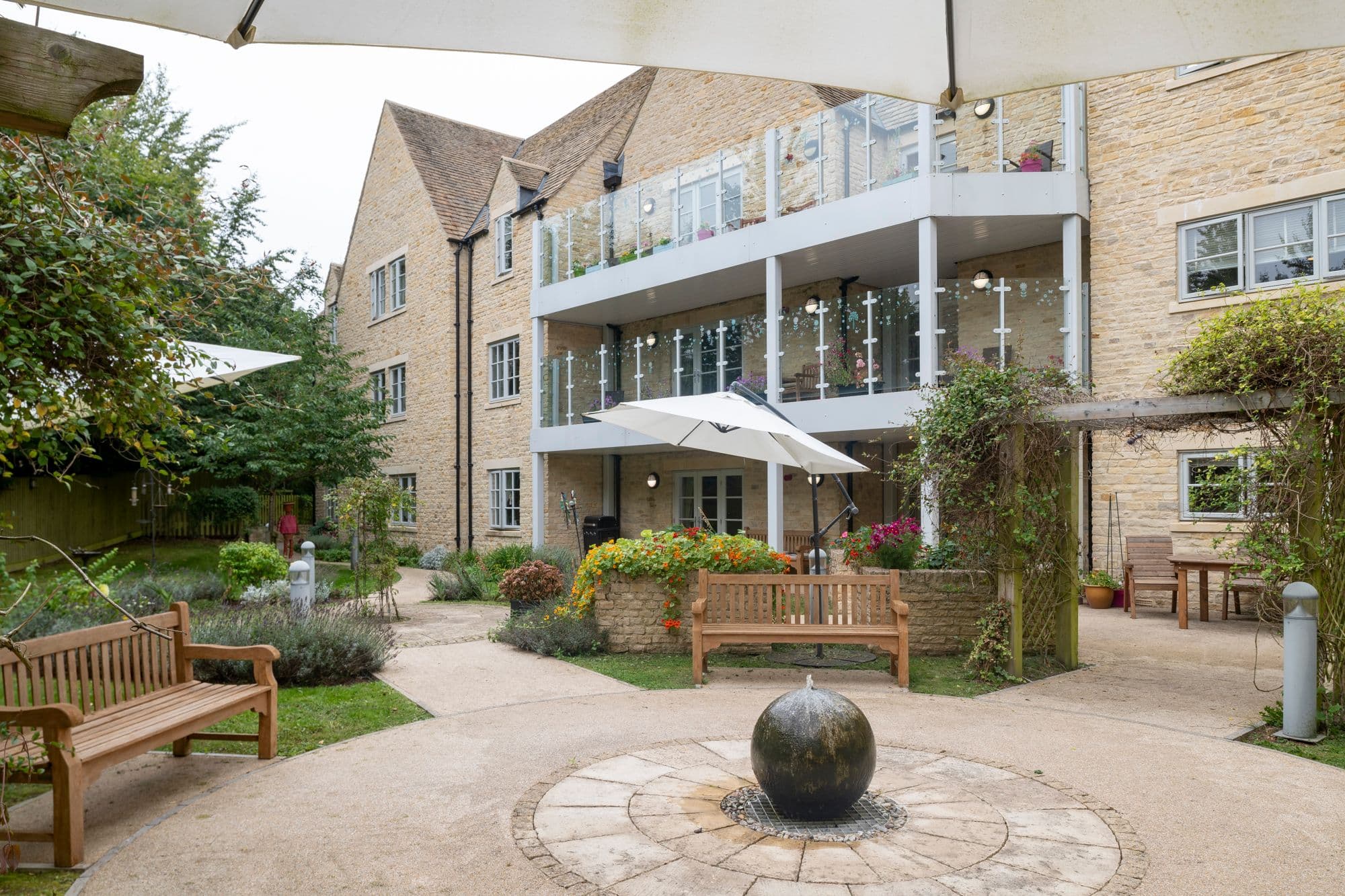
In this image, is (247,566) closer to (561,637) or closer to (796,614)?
(561,637)

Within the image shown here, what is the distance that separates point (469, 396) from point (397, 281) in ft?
17.5

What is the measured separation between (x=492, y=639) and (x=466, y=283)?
1364 centimetres

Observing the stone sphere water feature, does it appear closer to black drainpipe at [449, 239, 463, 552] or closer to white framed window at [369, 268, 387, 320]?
black drainpipe at [449, 239, 463, 552]

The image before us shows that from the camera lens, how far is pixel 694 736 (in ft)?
20.1

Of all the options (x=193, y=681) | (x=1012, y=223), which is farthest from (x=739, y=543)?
(x=1012, y=223)

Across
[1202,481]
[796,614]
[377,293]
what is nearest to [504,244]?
[377,293]

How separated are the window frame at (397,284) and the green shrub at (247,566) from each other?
1257 cm

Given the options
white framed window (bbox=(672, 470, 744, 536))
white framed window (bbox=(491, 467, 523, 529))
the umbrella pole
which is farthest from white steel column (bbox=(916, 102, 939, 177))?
white framed window (bbox=(491, 467, 523, 529))

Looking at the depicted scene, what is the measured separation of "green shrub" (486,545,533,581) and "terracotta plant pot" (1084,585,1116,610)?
10011 mm

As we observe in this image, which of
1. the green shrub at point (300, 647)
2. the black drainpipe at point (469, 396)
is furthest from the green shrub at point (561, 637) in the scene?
the black drainpipe at point (469, 396)

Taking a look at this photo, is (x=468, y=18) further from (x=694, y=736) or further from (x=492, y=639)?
(x=492, y=639)

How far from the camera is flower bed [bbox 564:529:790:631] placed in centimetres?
910

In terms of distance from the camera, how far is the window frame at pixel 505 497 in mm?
19984

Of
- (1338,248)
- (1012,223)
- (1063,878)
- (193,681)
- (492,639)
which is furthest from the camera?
(1012,223)
